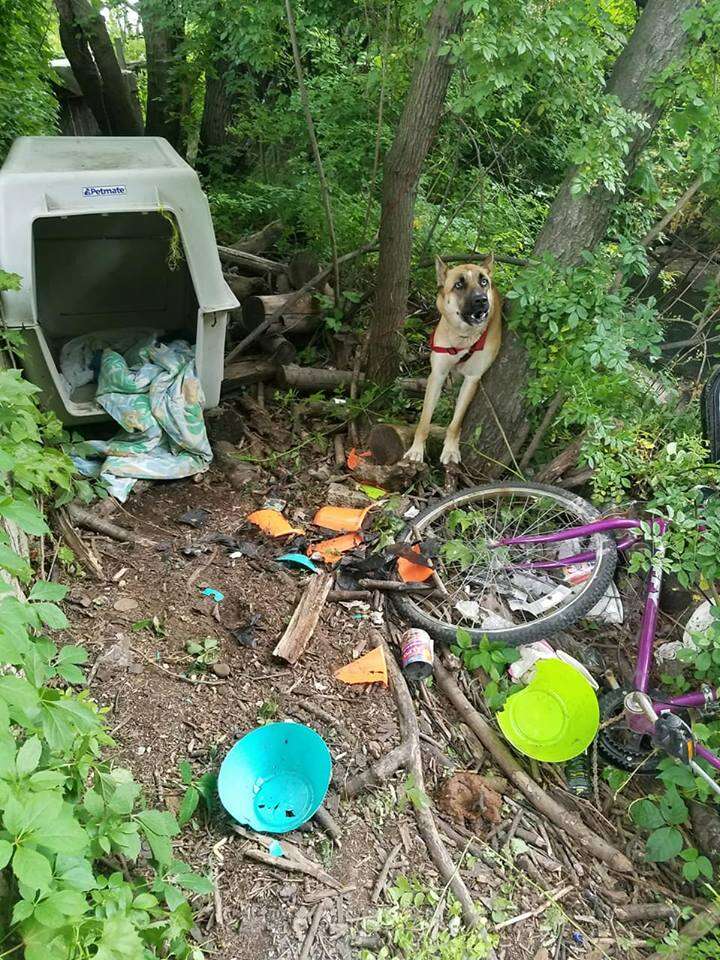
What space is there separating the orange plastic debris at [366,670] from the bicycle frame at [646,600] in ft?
2.70

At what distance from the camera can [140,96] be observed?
1063 cm

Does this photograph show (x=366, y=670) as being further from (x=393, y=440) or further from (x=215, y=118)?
(x=215, y=118)

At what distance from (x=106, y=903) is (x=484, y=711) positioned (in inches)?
65.2

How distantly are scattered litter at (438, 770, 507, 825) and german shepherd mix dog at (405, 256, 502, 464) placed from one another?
180 centimetres

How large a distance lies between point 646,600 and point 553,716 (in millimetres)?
610

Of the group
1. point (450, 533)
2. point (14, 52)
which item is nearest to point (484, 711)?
point (450, 533)

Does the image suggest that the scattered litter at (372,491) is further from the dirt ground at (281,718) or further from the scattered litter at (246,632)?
the scattered litter at (246,632)

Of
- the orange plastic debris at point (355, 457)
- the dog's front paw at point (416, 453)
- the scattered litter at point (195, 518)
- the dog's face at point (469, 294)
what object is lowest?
the scattered litter at point (195, 518)

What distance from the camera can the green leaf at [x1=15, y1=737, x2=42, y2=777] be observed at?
1.36 meters

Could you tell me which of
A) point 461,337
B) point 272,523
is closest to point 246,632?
point 272,523

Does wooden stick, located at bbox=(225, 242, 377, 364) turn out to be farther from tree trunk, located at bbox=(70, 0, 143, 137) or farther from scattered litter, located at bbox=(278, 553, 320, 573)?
tree trunk, located at bbox=(70, 0, 143, 137)

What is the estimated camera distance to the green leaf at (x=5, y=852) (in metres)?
1.18

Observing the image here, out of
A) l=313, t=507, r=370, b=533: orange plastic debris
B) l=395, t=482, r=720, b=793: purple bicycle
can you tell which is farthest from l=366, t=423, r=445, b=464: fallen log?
l=395, t=482, r=720, b=793: purple bicycle

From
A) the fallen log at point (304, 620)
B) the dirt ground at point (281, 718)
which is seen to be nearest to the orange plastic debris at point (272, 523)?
the dirt ground at point (281, 718)
